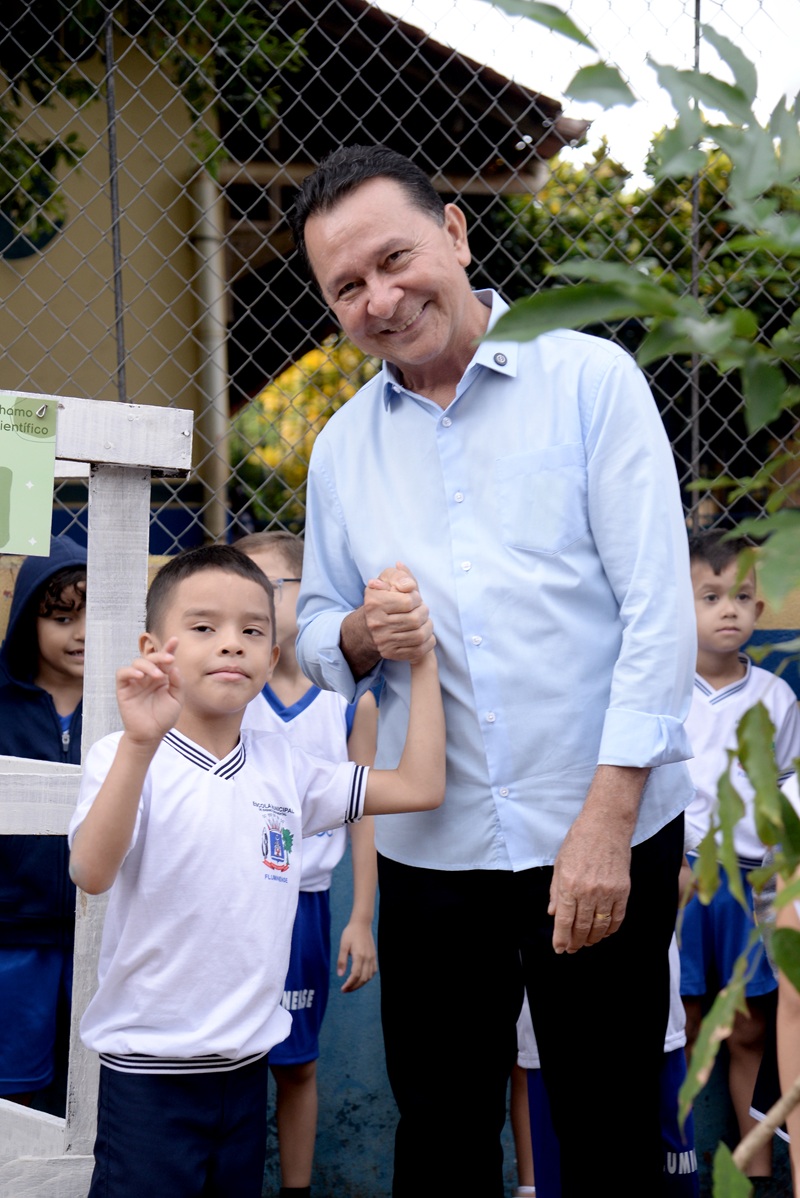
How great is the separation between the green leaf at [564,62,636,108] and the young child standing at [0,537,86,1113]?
223 centimetres

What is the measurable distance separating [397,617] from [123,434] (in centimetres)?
50

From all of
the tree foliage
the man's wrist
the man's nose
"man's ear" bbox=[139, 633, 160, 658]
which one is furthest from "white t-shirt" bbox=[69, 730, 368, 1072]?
the tree foliage

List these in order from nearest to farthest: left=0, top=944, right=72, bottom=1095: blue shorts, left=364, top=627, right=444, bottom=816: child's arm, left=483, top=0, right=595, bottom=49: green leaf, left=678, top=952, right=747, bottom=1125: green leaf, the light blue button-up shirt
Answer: left=483, top=0, right=595, bottom=49: green leaf, left=678, top=952, right=747, bottom=1125: green leaf, the light blue button-up shirt, left=364, top=627, right=444, bottom=816: child's arm, left=0, top=944, right=72, bottom=1095: blue shorts

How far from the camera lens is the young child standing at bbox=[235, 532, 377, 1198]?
2639 mm

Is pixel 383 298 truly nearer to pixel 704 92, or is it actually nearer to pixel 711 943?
pixel 704 92

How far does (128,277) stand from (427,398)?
11.2 ft

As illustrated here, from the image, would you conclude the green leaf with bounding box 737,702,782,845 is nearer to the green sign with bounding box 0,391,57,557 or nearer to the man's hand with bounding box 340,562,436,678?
the man's hand with bounding box 340,562,436,678

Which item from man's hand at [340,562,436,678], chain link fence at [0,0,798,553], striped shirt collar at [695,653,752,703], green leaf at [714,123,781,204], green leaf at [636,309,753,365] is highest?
chain link fence at [0,0,798,553]

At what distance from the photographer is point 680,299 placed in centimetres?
52

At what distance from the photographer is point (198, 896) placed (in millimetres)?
1771

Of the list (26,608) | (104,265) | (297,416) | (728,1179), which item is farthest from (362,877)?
(297,416)

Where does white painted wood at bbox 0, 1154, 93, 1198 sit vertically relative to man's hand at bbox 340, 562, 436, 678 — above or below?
below

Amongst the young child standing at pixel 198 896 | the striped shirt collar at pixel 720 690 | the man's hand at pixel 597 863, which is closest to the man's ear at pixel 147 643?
the young child standing at pixel 198 896

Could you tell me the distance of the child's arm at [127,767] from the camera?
159 centimetres
